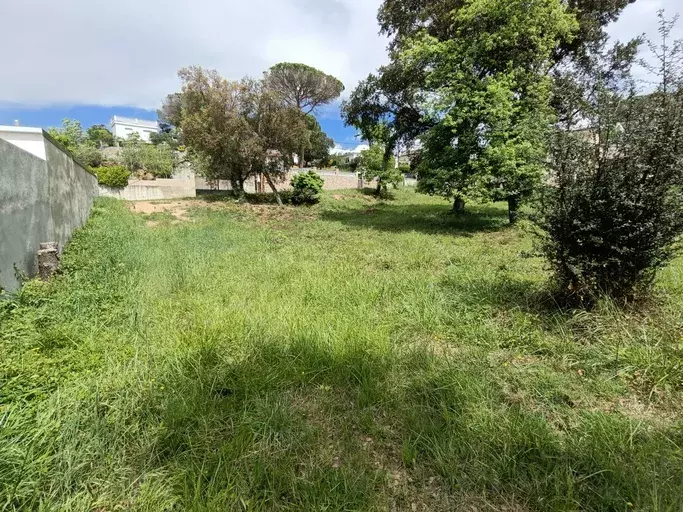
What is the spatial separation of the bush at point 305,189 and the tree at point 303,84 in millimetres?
11658

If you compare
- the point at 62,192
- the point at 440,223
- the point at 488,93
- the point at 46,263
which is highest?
the point at 488,93

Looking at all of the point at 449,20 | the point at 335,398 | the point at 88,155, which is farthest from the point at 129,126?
the point at 335,398

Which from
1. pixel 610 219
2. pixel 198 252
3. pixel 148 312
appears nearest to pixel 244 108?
pixel 198 252

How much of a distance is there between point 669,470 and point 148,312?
3.84 metres

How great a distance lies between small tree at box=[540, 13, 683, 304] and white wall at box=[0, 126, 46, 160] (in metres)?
6.03

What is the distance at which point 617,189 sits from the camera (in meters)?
2.73

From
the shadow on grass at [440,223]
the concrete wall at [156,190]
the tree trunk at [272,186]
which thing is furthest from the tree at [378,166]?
the concrete wall at [156,190]

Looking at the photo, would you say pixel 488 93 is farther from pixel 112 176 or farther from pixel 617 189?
pixel 112 176

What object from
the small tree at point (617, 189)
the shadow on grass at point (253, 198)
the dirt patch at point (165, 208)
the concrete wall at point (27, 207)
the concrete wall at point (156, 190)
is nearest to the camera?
the small tree at point (617, 189)

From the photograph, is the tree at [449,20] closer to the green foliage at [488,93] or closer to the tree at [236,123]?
the green foliage at [488,93]

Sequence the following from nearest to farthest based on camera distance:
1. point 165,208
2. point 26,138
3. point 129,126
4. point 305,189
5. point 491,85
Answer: point 26,138, point 491,85, point 165,208, point 305,189, point 129,126

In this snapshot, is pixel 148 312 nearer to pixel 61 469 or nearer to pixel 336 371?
pixel 61 469

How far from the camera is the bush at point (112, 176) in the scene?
16.5 m

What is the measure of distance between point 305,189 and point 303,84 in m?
17.2
